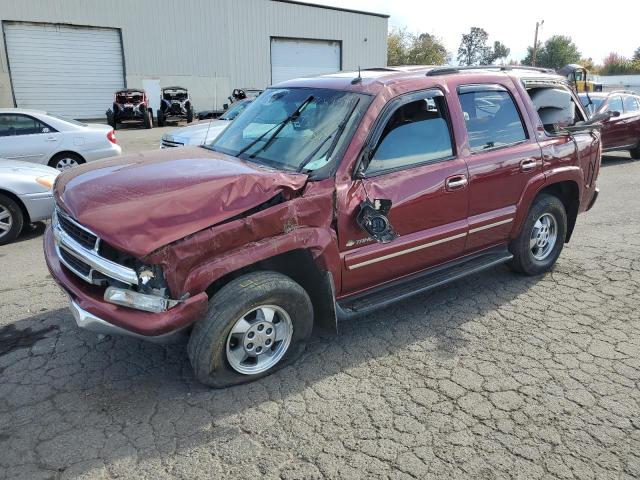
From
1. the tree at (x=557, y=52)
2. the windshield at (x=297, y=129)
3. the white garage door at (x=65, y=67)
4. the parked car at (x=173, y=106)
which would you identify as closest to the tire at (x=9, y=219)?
the windshield at (x=297, y=129)

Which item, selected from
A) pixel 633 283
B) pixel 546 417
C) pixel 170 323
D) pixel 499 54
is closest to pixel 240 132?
pixel 170 323

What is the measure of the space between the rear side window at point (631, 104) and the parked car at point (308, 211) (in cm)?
935

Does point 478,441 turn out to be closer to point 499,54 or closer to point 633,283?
point 633,283

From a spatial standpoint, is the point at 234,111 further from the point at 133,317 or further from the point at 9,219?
the point at 133,317

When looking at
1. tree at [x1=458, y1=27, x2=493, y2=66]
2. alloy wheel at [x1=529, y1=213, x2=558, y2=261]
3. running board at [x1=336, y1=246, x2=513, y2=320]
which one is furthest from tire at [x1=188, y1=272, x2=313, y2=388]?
tree at [x1=458, y1=27, x2=493, y2=66]

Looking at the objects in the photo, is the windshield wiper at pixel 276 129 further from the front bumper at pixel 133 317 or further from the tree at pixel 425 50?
the tree at pixel 425 50

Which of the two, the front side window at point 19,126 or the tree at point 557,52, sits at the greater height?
the tree at point 557,52

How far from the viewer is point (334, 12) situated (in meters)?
30.6

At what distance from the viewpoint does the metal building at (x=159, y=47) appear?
2327 cm

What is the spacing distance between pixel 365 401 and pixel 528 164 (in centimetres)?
266

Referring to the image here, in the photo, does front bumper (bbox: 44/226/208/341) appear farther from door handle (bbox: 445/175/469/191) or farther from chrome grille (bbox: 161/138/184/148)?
chrome grille (bbox: 161/138/184/148)

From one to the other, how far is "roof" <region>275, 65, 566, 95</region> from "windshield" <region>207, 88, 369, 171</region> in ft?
0.26

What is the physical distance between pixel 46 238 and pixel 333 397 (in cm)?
241

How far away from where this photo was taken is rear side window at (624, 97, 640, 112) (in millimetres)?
12446
